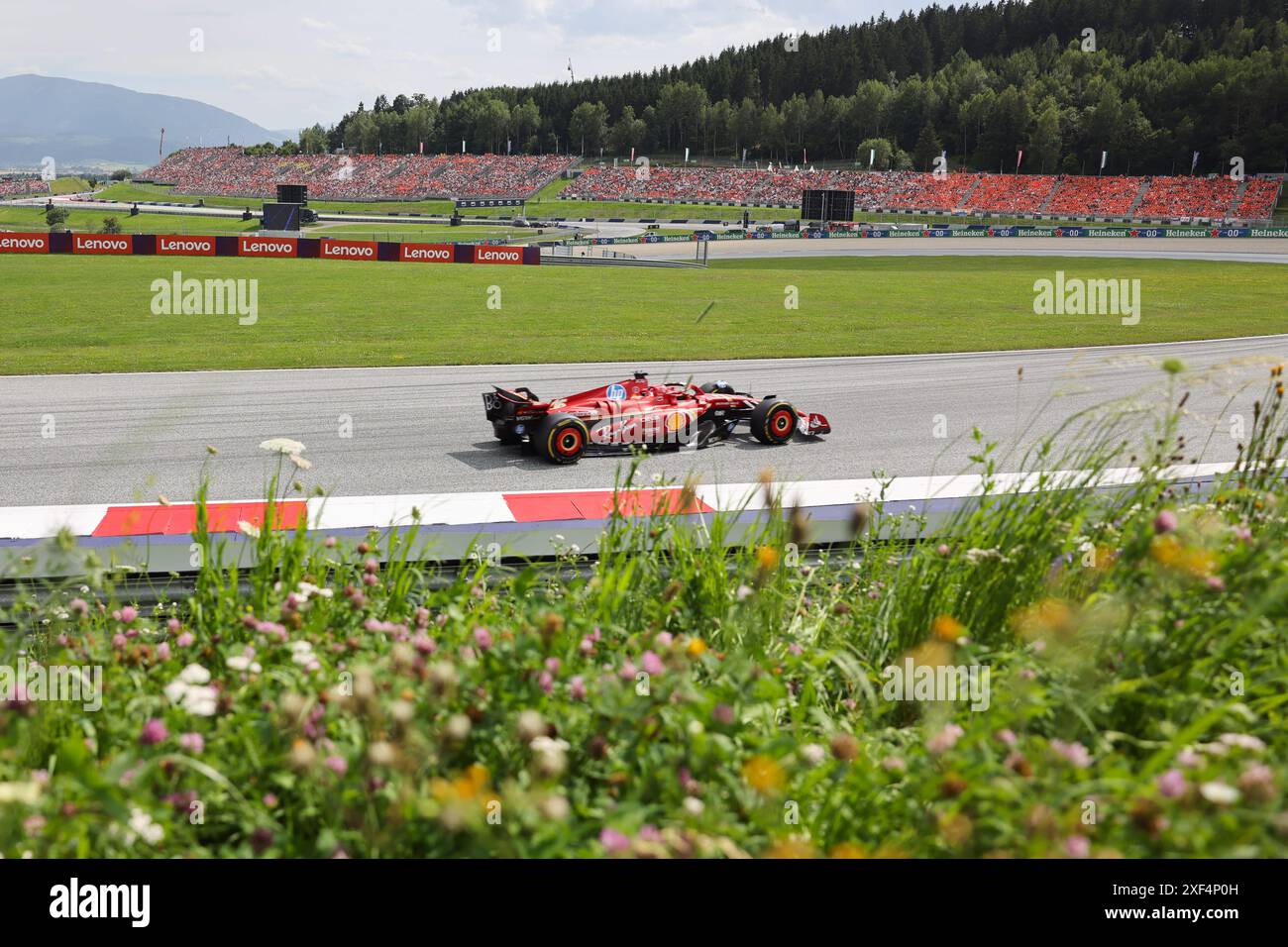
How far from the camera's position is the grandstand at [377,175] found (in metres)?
139

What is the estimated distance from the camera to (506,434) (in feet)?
37.7

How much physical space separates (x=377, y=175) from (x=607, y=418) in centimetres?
15509

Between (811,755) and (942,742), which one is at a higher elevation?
(942,742)

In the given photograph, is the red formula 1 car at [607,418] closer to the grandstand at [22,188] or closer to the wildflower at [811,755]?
the wildflower at [811,755]

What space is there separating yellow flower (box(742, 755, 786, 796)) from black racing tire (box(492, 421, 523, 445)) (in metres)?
8.64

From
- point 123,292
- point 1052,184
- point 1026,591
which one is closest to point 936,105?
point 1052,184

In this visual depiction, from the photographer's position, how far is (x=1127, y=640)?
336 centimetres

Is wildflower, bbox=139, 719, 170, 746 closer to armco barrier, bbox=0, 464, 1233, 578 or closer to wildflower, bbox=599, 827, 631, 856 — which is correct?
wildflower, bbox=599, 827, 631, 856

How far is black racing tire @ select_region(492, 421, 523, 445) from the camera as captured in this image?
1129cm

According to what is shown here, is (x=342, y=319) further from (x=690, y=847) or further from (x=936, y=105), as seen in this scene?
(x=936, y=105)

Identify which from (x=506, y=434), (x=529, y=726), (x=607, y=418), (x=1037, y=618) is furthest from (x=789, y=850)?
(x=506, y=434)

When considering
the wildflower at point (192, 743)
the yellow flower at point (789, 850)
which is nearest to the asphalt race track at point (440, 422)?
the wildflower at point (192, 743)

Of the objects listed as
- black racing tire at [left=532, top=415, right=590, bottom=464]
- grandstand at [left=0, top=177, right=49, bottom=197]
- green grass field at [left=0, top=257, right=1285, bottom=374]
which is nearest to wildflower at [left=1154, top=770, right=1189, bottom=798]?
black racing tire at [left=532, top=415, right=590, bottom=464]

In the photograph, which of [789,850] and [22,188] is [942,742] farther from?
[22,188]
